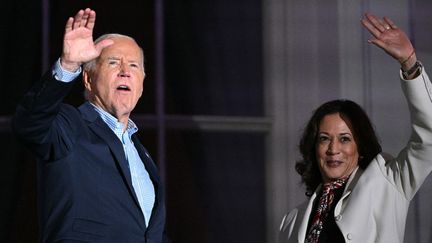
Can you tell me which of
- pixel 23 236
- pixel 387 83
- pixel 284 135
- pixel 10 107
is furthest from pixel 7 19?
pixel 387 83

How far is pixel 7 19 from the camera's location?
4184 millimetres

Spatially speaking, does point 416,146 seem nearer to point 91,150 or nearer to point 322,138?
point 322,138

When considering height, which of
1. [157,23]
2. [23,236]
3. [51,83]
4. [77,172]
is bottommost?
[23,236]

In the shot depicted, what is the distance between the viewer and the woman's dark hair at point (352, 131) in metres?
3.55

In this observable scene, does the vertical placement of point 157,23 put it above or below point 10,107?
above

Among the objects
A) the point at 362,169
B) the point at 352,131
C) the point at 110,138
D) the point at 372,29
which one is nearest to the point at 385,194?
the point at 362,169

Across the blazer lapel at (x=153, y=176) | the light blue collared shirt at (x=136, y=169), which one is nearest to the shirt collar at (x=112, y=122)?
the light blue collared shirt at (x=136, y=169)

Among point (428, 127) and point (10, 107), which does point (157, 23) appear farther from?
point (428, 127)

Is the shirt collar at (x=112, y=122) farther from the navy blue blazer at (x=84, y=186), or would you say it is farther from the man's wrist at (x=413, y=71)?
the man's wrist at (x=413, y=71)

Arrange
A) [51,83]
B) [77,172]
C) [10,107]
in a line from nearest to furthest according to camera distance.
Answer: [51,83] → [77,172] → [10,107]

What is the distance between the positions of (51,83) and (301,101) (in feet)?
5.40

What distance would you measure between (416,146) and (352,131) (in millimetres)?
317

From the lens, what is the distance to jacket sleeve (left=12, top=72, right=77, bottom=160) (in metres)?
2.87

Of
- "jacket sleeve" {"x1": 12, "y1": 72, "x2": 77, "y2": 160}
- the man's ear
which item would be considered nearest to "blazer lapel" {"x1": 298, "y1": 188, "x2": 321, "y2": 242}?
the man's ear
